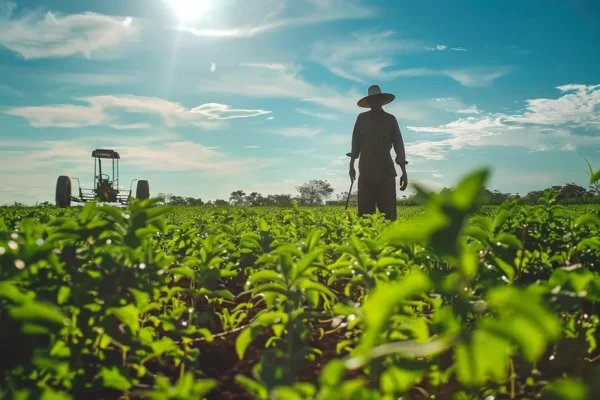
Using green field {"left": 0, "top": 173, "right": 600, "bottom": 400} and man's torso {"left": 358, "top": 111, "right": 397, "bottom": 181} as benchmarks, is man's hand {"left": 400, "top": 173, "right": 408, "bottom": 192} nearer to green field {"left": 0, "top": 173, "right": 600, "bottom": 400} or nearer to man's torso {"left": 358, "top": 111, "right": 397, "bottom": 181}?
man's torso {"left": 358, "top": 111, "right": 397, "bottom": 181}

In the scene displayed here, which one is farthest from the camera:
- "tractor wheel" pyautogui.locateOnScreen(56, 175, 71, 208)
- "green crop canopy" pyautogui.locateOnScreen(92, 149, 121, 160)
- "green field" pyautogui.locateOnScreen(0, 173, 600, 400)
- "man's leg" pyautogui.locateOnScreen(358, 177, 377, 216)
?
"green crop canopy" pyautogui.locateOnScreen(92, 149, 121, 160)

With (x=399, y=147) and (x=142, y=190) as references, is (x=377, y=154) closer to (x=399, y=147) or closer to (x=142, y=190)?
(x=399, y=147)

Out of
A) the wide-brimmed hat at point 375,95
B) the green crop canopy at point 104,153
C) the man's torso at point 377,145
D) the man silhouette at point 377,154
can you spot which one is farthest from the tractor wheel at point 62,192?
the man's torso at point 377,145

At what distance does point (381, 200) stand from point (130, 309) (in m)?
8.32

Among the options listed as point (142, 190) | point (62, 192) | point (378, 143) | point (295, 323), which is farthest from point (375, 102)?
point (142, 190)

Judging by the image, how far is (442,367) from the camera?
93.0 inches

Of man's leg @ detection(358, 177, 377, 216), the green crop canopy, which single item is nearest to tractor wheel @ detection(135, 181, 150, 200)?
the green crop canopy

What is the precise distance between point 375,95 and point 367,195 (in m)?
1.98

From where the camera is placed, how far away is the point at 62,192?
76.3ft

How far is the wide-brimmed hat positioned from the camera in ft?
32.1

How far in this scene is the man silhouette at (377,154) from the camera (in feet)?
31.9

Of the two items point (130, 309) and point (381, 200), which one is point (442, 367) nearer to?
point (130, 309)

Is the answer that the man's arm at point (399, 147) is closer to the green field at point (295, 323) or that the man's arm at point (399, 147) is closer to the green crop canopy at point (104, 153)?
the green field at point (295, 323)

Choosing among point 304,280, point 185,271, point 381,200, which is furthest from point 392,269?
point 381,200
